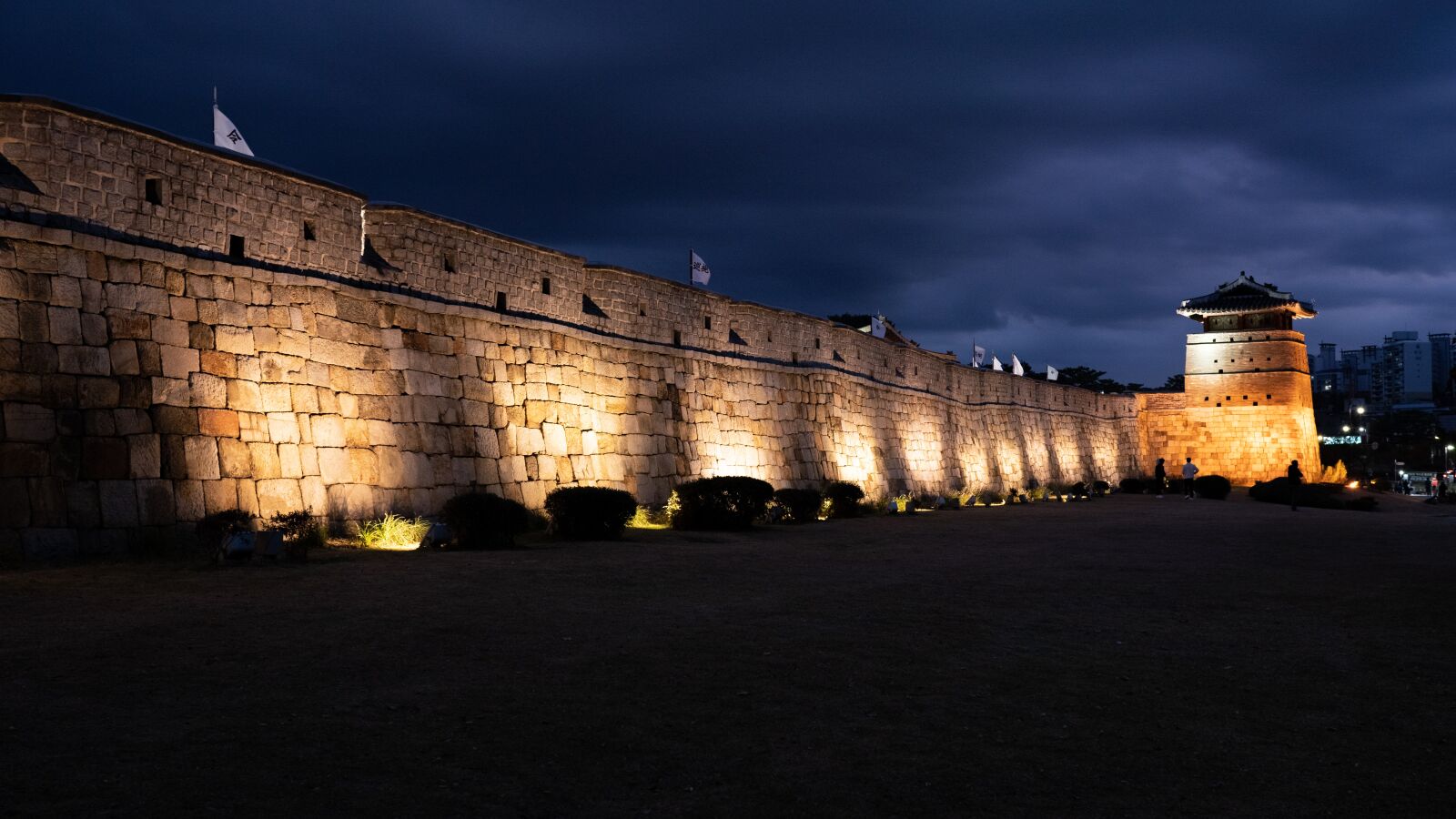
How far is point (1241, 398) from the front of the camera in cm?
5581

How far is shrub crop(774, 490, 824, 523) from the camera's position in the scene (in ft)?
65.8

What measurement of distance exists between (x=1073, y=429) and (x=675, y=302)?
33.4 metres

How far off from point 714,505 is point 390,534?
19.5 ft

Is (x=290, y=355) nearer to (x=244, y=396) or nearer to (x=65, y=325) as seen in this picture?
(x=244, y=396)

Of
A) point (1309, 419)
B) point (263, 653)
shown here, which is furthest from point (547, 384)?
point (1309, 419)

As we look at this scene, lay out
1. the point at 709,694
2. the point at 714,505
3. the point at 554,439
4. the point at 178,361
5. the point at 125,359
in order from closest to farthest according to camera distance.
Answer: the point at 709,694
the point at 125,359
the point at 178,361
the point at 714,505
the point at 554,439

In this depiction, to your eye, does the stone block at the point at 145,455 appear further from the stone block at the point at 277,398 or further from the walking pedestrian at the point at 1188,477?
the walking pedestrian at the point at 1188,477

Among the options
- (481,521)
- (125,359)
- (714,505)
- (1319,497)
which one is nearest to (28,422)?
(125,359)

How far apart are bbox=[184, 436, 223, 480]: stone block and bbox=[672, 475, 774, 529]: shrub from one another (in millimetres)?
7705

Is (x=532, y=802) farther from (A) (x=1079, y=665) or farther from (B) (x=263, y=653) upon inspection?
(A) (x=1079, y=665)

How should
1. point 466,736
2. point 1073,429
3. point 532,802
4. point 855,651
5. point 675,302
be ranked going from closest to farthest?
point 532,802, point 466,736, point 855,651, point 675,302, point 1073,429

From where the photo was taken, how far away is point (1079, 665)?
6402 mm

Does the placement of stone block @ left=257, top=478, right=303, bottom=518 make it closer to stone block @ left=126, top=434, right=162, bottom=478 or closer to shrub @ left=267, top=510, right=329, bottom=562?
shrub @ left=267, top=510, right=329, bottom=562

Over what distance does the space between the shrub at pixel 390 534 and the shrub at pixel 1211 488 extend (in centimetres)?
3452
